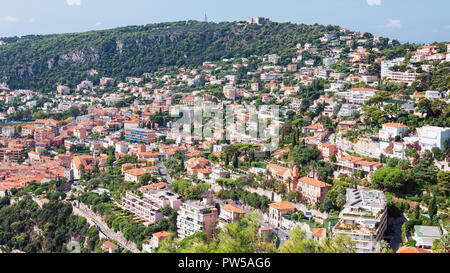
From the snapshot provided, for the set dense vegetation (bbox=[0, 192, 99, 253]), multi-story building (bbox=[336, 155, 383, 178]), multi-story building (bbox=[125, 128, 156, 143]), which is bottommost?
dense vegetation (bbox=[0, 192, 99, 253])

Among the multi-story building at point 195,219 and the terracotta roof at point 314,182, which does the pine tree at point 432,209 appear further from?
the multi-story building at point 195,219

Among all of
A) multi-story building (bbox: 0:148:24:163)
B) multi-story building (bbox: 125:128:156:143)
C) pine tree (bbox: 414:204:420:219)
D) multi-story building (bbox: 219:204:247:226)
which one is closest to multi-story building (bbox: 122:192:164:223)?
multi-story building (bbox: 219:204:247:226)

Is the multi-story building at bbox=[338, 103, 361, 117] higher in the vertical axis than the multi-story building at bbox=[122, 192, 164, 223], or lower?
higher


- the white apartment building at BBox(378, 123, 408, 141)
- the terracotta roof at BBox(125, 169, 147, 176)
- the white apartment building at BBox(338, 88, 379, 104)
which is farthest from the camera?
the white apartment building at BBox(338, 88, 379, 104)

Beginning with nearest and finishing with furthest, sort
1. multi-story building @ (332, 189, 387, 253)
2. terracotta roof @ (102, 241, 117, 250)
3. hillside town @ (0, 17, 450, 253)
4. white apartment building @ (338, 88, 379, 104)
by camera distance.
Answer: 1. multi-story building @ (332, 189, 387, 253)
2. hillside town @ (0, 17, 450, 253)
3. terracotta roof @ (102, 241, 117, 250)
4. white apartment building @ (338, 88, 379, 104)

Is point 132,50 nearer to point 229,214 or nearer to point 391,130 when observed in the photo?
point 391,130

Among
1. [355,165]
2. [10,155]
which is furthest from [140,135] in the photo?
[355,165]

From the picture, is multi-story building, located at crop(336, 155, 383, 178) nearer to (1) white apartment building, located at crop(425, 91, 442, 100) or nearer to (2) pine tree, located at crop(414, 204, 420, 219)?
(2) pine tree, located at crop(414, 204, 420, 219)

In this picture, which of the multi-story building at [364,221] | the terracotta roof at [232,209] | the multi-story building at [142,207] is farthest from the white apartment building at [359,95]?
the multi-story building at [142,207]
